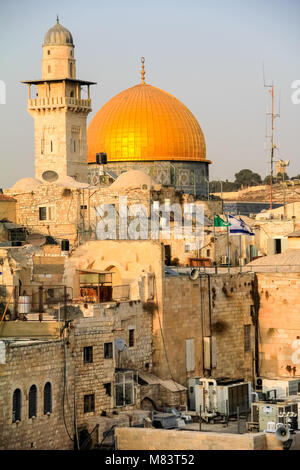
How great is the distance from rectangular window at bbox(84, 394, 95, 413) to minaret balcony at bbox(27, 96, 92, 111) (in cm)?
2058

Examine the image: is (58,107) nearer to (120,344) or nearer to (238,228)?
(238,228)

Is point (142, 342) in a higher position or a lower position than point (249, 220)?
lower

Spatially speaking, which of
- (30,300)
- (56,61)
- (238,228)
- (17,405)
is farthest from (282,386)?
(56,61)

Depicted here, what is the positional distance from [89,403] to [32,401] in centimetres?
235

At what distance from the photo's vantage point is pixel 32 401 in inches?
1051

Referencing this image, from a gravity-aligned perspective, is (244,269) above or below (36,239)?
below

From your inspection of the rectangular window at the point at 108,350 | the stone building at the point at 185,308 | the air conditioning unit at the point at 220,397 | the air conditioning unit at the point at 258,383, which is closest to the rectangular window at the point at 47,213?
the stone building at the point at 185,308

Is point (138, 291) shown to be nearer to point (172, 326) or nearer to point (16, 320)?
point (172, 326)

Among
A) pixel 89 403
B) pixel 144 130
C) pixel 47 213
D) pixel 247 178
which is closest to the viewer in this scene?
pixel 89 403

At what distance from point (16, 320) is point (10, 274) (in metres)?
2.11

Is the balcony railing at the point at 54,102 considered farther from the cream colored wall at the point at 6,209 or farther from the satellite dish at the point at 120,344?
the satellite dish at the point at 120,344

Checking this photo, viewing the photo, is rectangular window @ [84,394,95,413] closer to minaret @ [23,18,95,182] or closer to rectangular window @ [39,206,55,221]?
rectangular window @ [39,206,55,221]

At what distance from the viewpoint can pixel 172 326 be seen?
3316 cm
